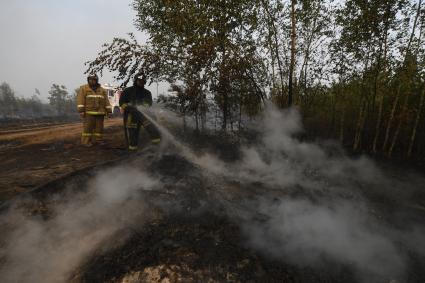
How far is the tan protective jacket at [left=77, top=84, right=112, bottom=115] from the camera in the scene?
6742mm

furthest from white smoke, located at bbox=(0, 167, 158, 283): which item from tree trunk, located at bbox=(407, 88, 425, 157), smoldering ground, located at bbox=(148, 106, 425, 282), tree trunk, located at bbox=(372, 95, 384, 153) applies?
tree trunk, located at bbox=(407, 88, 425, 157)

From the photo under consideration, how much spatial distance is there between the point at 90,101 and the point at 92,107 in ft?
0.53

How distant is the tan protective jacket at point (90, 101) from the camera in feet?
22.1

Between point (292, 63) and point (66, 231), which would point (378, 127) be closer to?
point (292, 63)

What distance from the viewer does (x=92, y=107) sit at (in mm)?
6836

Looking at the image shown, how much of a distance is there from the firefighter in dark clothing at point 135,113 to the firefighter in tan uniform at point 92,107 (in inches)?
41.8

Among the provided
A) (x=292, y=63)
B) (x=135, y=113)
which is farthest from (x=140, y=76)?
(x=292, y=63)

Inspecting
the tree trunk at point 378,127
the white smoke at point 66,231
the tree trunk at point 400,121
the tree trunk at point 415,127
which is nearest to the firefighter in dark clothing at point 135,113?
the white smoke at point 66,231

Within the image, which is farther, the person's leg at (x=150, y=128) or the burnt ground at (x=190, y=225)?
the person's leg at (x=150, y=128)

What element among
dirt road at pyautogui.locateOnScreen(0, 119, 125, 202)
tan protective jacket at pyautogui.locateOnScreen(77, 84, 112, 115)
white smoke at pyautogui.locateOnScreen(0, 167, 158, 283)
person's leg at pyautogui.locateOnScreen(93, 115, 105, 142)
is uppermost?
tan protective jacket at pyautogui.locateOnScreen(77, 84, 112, 115)

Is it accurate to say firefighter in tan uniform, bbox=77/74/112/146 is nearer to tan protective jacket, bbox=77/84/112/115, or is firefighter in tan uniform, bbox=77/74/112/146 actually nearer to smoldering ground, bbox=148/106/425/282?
tan protective jacket, bbox=77/84/112/115

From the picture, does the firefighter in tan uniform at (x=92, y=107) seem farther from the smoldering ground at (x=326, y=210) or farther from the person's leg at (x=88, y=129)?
the smoldering ground at (x=326, y=210)

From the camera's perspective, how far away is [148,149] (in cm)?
642

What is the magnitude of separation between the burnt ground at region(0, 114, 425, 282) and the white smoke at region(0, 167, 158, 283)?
0.20 feet
